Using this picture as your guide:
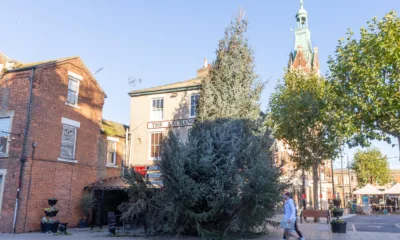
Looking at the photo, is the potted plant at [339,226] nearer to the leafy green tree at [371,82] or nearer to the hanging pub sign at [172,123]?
the leafy green tree at [371,82]

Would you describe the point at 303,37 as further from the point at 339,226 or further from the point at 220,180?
the point at 220,180

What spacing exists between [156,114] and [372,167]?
38.2 metres

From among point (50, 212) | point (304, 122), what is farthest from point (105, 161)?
point (304, 122)

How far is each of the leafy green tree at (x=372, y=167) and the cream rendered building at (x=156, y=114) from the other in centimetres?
3647

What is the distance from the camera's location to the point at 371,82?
52.0ft

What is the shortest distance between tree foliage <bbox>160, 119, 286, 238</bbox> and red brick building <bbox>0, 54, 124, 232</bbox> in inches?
286

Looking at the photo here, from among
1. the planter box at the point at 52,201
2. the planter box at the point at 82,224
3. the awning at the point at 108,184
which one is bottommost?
the planter box at the point at 82,224

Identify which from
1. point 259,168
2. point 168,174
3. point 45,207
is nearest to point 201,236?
point 168,174

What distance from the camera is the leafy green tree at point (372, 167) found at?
4897 centimetres

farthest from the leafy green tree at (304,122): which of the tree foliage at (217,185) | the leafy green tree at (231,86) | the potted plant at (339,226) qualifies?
the tree foliage at (217,185)

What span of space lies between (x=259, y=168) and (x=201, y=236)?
12.6 ft

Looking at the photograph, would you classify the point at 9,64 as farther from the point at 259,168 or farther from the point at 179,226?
the point at 259,168

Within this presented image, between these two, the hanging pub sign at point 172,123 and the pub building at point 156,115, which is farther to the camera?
the pub building at point 156,115

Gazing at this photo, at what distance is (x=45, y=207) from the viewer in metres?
17.2
